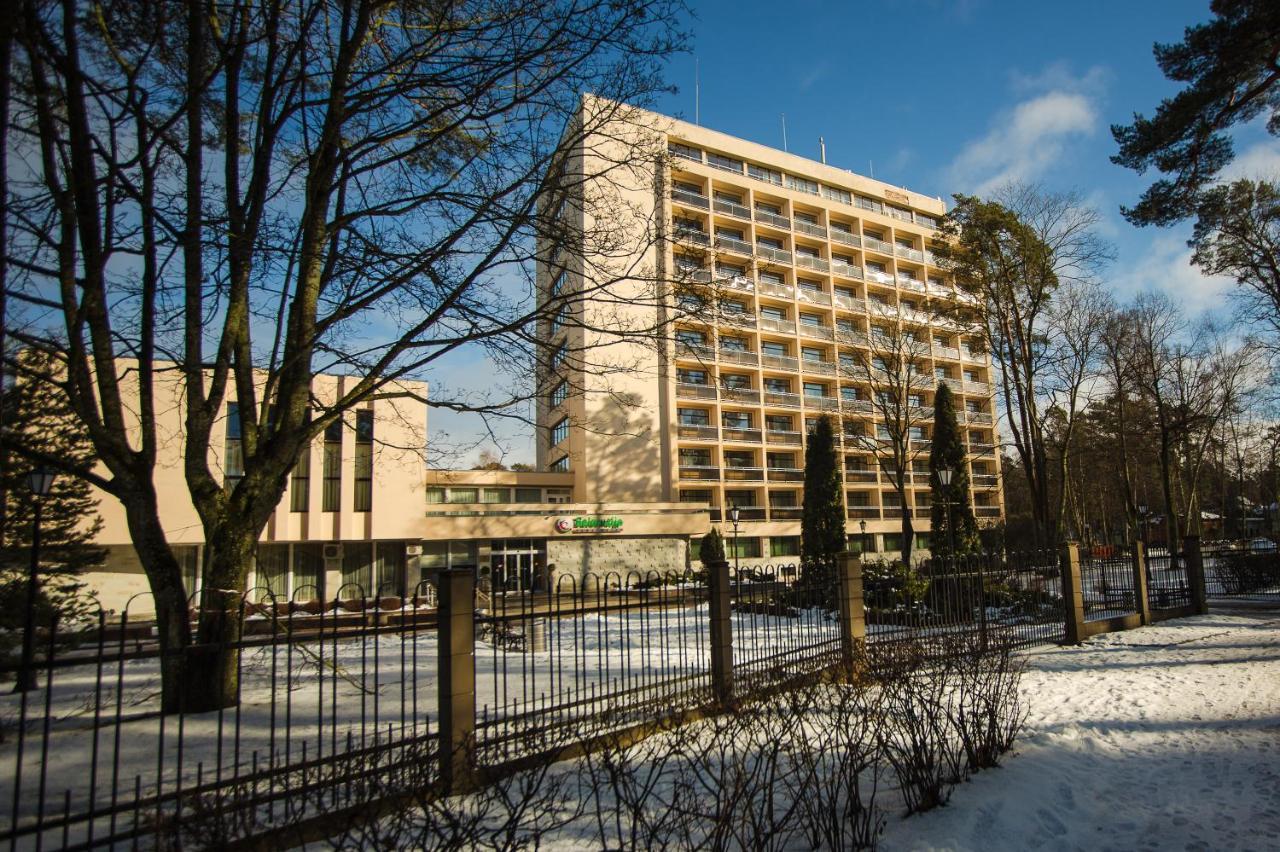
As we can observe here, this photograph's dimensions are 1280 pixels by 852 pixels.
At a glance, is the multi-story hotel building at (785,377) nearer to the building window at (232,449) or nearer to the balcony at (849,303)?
the balcony at (849,303)

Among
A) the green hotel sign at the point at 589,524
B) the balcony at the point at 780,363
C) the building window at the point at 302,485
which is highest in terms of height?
the balcony at the point at 780,363

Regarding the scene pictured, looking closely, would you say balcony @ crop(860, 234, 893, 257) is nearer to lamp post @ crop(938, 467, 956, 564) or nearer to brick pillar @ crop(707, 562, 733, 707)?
lamp post @ crop(938, 467, 956, 564)

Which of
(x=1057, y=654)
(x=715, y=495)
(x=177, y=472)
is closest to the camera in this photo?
(x=1057, y=654)

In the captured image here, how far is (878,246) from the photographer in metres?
55.0

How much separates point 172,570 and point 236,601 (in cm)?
83

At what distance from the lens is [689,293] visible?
9.70m

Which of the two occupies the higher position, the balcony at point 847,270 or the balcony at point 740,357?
the balcony at point 847,270

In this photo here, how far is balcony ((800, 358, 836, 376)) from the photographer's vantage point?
163 feet

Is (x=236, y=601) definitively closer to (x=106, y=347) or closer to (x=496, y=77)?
(x=106, y=347)

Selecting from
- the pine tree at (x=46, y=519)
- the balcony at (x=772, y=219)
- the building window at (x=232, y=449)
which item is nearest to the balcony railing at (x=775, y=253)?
the balcony at (x=772, y=219)

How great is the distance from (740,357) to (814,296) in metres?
9.13

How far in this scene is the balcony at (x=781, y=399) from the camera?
155 feet

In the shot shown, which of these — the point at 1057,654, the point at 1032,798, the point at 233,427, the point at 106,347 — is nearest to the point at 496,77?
the point at 106,347

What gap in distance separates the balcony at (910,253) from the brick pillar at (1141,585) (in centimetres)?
4396
